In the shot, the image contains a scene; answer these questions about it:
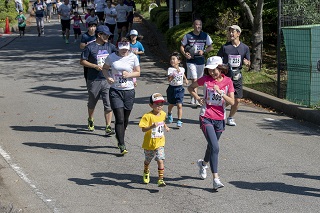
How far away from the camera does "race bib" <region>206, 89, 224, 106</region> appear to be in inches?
361

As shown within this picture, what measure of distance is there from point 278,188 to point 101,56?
14.5 feet

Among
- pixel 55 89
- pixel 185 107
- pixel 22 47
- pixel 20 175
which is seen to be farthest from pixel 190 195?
pixel 22 47

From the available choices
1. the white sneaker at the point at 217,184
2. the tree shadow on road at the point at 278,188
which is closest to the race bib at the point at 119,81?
the tree shadow on road at the point at 278,188

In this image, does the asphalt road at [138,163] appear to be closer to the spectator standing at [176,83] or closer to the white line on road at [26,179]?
the white line on road at [26,179]

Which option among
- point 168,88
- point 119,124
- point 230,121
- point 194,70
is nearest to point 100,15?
point 194,70

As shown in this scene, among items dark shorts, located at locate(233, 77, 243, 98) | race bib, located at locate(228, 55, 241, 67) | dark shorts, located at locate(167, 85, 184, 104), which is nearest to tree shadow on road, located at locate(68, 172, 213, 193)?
dark shorts, located at locate(167, 85, 184, 104)

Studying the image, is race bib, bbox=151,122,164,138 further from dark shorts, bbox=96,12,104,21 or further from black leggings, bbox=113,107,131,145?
dark shorts, bbox=96,12,104,21

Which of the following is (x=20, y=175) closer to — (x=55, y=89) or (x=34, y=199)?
(x=34, y=199)

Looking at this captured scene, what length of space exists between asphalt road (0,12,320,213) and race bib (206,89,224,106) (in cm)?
110

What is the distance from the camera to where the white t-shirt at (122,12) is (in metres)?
25.6

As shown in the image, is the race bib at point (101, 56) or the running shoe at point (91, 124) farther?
the running shoe at point (91, 124)

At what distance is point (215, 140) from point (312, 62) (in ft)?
20.1

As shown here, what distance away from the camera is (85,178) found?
980 cm

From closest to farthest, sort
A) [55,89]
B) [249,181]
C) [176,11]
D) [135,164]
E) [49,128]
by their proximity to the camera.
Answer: [249,181] → [135,164] → [49,128] → [55,89] → [176,11]
